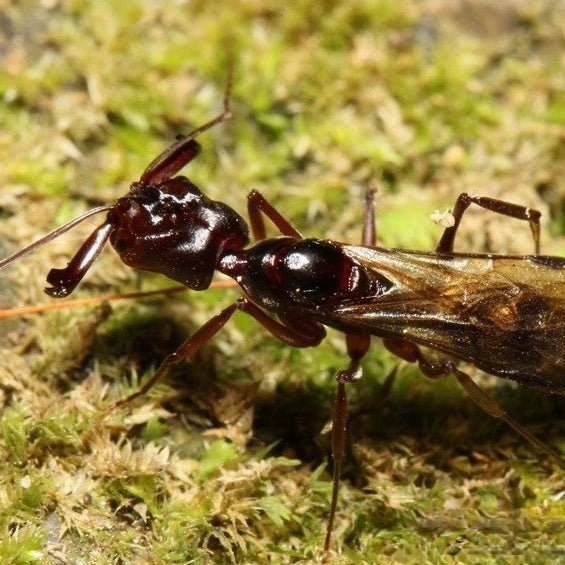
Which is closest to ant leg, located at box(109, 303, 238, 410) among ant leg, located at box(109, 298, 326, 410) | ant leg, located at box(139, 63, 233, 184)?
ant leg, located at box(109, 298, 326, 410)

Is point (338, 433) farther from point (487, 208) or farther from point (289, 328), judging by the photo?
point (487, 208)

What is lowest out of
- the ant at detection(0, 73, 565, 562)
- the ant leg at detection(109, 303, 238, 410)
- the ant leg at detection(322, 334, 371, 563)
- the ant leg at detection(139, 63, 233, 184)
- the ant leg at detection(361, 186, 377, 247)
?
the ant leg at detection(322, 334, 371, 563)

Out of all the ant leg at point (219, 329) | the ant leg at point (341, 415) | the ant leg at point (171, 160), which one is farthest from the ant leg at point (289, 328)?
the ant leg at point (171, 160)

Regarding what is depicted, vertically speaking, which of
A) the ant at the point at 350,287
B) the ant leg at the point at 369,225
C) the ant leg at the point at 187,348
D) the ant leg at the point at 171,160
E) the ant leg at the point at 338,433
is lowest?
the ant leg at the point at 338,433

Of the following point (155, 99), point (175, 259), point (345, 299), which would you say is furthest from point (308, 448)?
point (155, 99)

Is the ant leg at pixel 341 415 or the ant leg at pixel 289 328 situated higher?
the ant leg at pixel 289 328

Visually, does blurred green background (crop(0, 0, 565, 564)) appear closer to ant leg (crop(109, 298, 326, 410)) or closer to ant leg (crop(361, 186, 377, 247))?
ant leg (crop(109, 298, 326, 410))

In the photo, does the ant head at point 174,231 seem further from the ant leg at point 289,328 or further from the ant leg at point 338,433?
the ant leg at point 338,433
